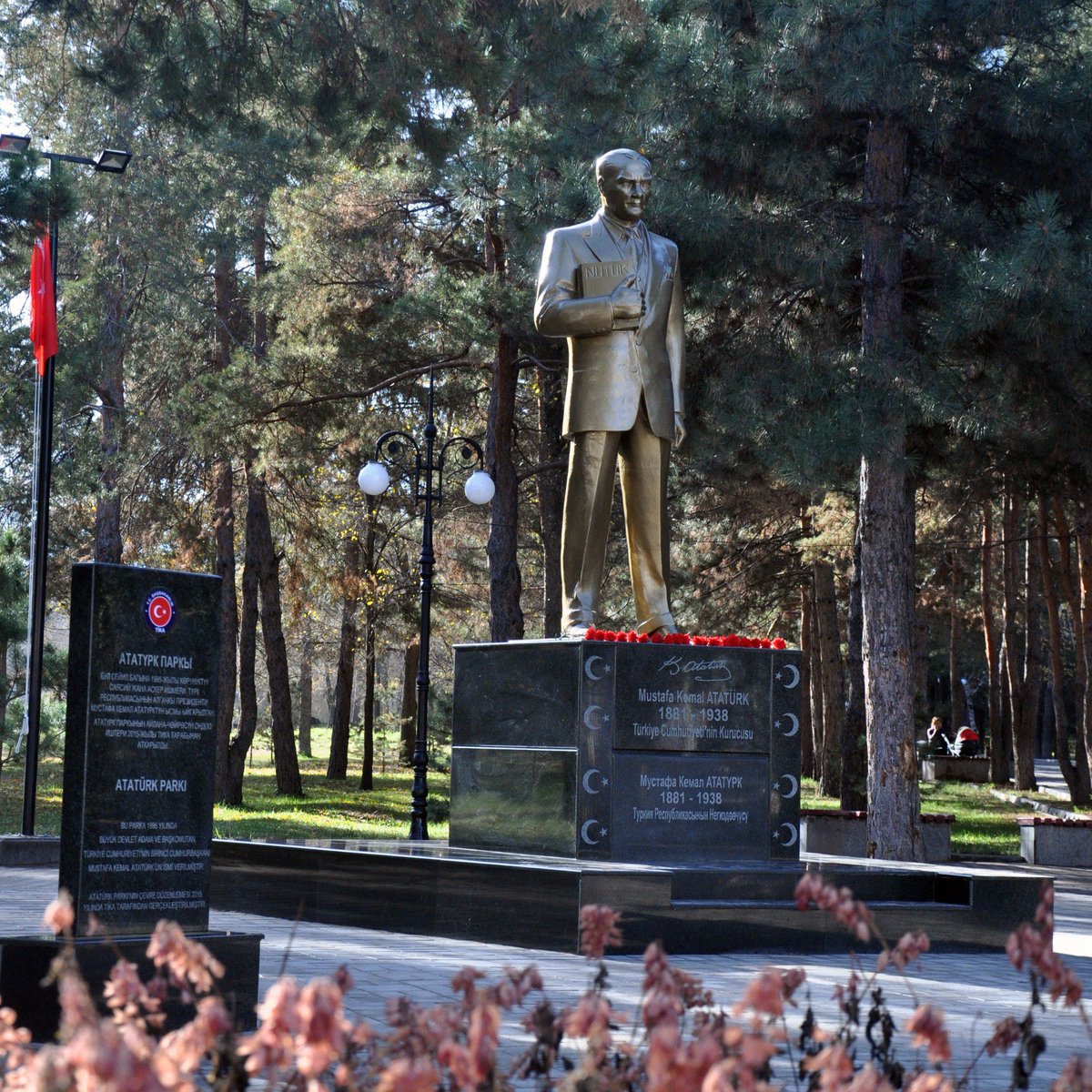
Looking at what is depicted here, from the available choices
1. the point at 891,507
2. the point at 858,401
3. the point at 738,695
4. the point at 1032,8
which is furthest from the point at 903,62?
the point at 738,695

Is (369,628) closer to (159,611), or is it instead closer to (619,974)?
(619,974)

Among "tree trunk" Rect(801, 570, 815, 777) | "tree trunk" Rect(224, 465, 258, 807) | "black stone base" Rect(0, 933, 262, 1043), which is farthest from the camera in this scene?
"tree trunk" Rect(801, 570, 815, 777)

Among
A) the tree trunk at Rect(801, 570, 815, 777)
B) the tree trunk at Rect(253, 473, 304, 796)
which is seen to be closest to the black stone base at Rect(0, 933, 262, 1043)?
the tree trunk at Rect(253, 473, 304, 796)

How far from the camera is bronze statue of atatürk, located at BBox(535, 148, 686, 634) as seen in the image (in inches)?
400

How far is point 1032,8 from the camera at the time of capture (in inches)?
555

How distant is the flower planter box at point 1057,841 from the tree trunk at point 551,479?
637 centimetres

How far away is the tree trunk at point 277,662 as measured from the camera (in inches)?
1061

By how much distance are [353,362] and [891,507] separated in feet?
29.7

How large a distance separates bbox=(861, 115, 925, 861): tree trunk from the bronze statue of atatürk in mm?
5458

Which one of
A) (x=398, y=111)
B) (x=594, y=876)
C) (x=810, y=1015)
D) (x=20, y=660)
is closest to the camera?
(x=810, y=1015)

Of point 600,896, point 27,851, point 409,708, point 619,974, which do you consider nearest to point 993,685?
point 409,708

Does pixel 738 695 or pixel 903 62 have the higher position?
pixel 903 62

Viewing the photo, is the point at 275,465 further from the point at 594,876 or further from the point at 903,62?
the point at 594,876
